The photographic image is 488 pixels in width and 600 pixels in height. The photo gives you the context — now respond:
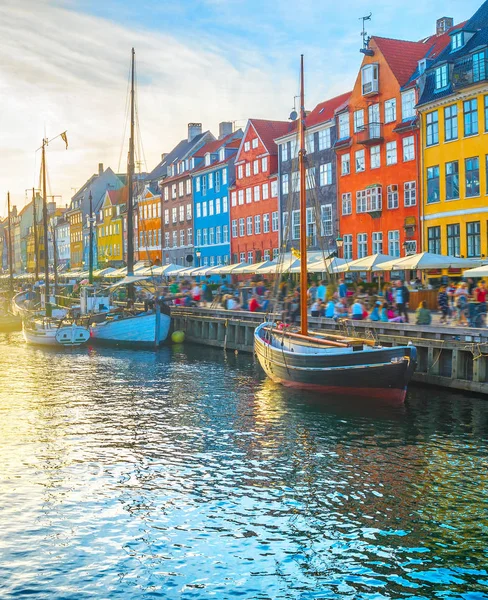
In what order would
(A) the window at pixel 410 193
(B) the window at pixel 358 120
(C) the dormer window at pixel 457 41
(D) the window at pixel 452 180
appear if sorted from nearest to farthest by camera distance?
(D) the window at pixel 452 180 → (C) the dormer window at pixel 457 41 → (A) the window at pixel 410 193 → (B) the window at pixel 358 120

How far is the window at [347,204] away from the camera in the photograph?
52.2 m

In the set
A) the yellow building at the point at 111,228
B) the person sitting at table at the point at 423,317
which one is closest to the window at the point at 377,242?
the person sitting at table at the point at 423,317

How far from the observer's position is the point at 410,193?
45.9 m

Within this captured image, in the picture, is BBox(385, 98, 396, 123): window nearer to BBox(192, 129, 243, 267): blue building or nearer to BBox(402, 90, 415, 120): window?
BBox(402, 90, 415, 120): window

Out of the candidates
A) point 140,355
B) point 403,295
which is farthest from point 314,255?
point 403,295

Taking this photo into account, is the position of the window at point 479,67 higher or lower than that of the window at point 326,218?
higher

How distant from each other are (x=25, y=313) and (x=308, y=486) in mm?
39718

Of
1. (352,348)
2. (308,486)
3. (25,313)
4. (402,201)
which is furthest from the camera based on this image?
(25,313)

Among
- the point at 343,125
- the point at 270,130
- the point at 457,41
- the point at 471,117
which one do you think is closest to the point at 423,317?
the point at 471,117

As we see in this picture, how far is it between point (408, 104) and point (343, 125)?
7.47 meters

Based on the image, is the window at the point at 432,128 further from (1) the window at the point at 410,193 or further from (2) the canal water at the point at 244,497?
(2) the canal water at the point at 244,497

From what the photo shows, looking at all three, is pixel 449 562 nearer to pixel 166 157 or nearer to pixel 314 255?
pixel 314 255

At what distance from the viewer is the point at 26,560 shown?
1213 cm

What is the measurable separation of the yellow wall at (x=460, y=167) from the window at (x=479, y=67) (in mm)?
498
